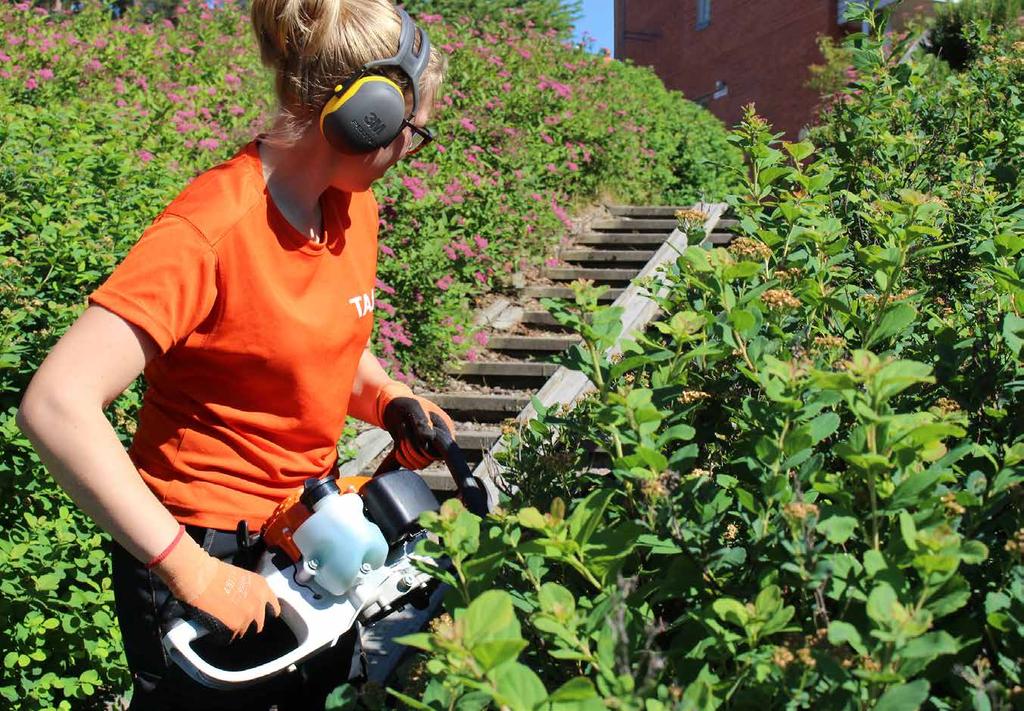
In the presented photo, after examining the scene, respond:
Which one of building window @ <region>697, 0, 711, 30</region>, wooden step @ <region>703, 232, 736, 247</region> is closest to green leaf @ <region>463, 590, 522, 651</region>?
wooden step @ <region>703, 232, 736, 247</region>

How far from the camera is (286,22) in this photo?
2.01 meters

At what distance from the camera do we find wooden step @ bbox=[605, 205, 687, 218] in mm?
10797

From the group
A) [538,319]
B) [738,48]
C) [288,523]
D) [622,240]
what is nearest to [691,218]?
[288,523]

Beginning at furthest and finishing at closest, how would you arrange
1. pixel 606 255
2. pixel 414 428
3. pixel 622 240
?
pixel 622 240, pixel 606 255, pixel 414 428

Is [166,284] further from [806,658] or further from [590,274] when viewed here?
[590,274]

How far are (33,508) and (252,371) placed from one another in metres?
1.86

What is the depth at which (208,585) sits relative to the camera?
1800mm

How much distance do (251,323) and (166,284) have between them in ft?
0.74

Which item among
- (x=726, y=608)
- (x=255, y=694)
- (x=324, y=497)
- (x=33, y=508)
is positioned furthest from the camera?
(x=33, y=508)

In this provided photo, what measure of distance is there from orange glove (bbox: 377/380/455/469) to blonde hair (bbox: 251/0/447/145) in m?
0.70

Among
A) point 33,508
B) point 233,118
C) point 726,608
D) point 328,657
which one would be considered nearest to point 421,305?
point 233,118

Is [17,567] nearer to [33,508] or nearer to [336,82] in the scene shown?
[33,508]

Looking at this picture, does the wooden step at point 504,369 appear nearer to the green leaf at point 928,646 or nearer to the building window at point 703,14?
the green leaf at point 928,646

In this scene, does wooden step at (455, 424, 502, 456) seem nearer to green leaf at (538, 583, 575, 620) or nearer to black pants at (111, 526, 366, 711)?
black pants at (111, 526, 366, 711)
